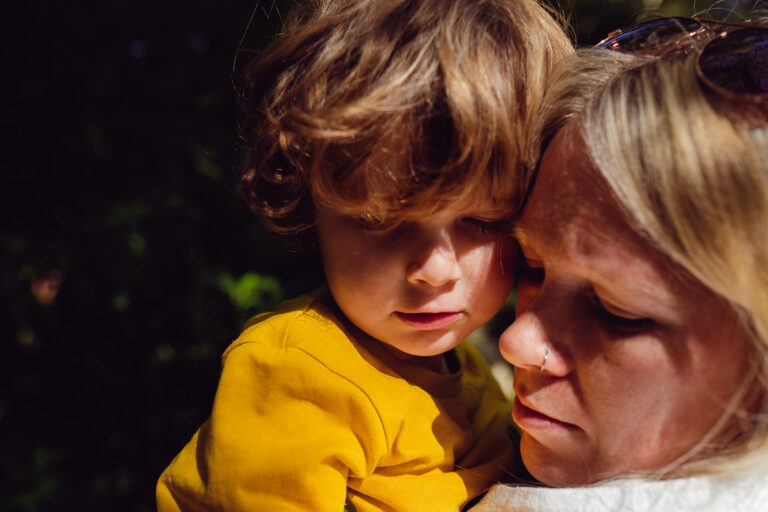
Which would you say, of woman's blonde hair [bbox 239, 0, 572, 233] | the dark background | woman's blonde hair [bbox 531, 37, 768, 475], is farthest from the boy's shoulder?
the dark background

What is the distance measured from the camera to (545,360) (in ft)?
4.82

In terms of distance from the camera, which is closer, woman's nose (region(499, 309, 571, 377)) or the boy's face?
woman's nose (region(499, 309, 571, 377))

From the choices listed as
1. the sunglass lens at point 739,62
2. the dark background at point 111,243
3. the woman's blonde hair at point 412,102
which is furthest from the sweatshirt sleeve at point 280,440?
the dark background at point 111,243

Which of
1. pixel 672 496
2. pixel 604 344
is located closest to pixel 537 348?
pixel 604 344

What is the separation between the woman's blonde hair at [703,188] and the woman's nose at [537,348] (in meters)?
0.29

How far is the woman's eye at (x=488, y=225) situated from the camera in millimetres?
1653

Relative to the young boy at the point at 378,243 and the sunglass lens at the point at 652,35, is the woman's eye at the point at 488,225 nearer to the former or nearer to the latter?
the young boy at the point at 378,243

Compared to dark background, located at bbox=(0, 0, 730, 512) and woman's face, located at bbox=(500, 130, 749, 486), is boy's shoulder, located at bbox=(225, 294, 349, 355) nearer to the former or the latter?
woman's face, located at bbox=(500, 130, 749, 486)

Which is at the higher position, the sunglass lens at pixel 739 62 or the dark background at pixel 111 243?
the sunglass lens at pixel 739 62

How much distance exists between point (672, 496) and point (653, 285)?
42cm

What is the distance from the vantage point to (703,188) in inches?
49.3

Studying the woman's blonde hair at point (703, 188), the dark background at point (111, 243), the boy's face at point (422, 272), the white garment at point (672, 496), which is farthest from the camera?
the dark background at point (111, 243)

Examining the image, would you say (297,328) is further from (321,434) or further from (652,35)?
(652,35)

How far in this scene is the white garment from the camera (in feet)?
4.52
